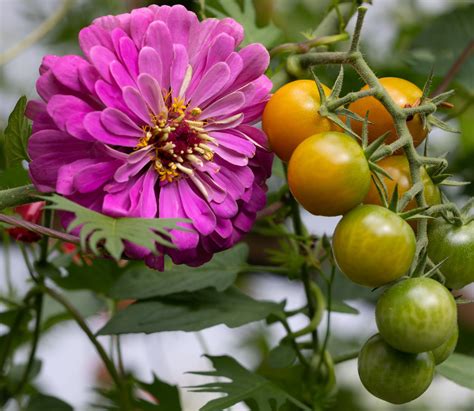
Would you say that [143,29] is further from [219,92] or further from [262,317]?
[262,317]

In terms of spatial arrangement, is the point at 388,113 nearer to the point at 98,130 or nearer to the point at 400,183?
the point at 400,183

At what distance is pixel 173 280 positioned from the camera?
565mm

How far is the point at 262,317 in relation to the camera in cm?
55

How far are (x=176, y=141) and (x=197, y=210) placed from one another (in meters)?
0.04

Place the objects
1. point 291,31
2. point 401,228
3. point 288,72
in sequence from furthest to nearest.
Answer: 1. point 291,31
2. point 288,72
3. point 401,228

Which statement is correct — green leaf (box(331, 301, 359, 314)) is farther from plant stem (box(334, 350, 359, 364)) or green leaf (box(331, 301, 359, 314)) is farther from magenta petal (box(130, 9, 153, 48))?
magenta petal (box(130, 9, 153, 48))

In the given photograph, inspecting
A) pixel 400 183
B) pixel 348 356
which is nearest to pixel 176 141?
pixel 400 183

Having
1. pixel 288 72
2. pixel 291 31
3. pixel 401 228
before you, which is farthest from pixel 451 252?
pixel 291 31

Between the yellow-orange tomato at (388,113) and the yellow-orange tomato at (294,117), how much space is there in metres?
0.02

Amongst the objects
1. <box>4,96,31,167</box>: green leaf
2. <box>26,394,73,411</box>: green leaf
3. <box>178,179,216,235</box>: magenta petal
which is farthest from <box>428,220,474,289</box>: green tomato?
<box>26,394,73,411</box>: green leaf

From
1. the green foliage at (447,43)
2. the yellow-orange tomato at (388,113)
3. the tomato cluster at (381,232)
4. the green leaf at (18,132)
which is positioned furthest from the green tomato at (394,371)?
the green foliage at (447,43)

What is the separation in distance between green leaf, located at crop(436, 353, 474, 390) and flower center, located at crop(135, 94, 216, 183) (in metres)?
0.24

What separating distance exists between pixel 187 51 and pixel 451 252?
0.53 ft

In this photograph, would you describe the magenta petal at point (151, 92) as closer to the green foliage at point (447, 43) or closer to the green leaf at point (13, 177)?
the green leaf at point (13, 177)
